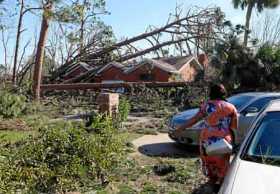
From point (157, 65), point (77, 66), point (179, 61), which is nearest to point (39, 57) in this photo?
point (77, 66)

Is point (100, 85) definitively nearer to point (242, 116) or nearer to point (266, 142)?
point (242, 116)

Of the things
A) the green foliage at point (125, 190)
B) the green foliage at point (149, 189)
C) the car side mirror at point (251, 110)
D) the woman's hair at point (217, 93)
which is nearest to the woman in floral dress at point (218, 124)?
the woman's hair at point (217, 93)

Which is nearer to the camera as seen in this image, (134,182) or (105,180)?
(105,180)

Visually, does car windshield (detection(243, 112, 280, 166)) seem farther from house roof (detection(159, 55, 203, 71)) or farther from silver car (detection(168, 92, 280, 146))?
house roof (detection(159, 55, 203, 71))

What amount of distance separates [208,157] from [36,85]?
1932 centimetres

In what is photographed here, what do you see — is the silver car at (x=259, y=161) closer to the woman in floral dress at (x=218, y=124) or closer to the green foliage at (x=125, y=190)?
the woman in floral dress at (x=218, y=124)

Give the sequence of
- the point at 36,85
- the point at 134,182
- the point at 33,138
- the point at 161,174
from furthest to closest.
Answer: the point at 36,85 < the point at 161,174 < the point at 134,182 < the point at 33,138

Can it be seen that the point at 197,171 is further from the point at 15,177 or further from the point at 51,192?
the point at 15,177

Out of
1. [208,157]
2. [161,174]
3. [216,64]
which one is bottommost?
[161,174]

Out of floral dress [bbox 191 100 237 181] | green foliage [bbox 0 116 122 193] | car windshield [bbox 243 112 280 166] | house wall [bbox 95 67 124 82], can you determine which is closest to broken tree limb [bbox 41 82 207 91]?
house wall [bbox 95 67 124 82]

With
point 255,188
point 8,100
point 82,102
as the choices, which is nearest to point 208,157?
point 255,188

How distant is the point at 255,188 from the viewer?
386cm

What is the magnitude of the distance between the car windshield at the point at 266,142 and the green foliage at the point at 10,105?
15.4 m

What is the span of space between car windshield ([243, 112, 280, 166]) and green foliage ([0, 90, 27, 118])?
15.4 metres
